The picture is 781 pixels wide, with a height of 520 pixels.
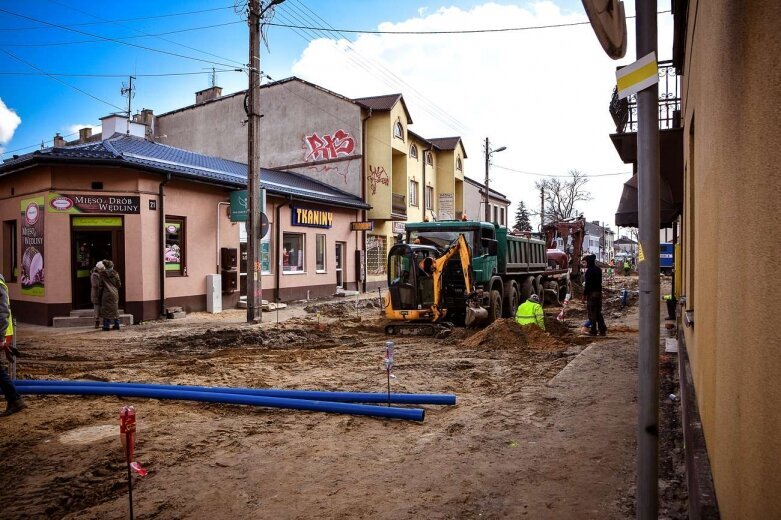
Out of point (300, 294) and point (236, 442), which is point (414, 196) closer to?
point (300, 294)

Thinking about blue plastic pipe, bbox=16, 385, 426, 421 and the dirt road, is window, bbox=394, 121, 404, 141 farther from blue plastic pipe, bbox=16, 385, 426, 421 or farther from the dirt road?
blue plastic pipe, bbox=16, 385, 426, 421

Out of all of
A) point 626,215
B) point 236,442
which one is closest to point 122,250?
point 236,442

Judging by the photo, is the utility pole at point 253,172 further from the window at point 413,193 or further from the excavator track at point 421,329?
the window at point 413,193

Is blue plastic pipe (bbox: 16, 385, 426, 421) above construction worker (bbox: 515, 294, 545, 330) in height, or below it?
below

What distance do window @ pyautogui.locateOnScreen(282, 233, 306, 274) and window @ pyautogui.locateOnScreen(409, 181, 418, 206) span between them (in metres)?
Answer: 11.2

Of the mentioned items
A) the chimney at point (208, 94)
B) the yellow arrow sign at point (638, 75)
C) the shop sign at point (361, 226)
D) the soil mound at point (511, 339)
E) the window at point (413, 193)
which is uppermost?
the chimney at point (208, 94)

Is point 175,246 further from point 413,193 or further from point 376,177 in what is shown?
point 413,193

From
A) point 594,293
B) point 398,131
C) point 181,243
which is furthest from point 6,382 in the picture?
point 398,131

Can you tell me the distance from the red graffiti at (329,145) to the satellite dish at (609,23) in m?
26.0

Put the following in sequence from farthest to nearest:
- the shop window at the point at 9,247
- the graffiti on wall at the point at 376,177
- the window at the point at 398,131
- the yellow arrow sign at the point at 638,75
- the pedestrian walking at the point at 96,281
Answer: the window at the point at 398,131, the graffiti on wall at the point at 376,177, the shop window at the point at 9,247, the pedestrian walking at the point at 96,281, the yellow arrow sign at the point at 638,75

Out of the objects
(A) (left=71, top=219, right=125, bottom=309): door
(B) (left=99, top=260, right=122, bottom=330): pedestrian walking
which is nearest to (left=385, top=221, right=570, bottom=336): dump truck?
(B) (left=99, top=260, right=122, bottom=330): pedestrian walking

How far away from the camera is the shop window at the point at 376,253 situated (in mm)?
28500

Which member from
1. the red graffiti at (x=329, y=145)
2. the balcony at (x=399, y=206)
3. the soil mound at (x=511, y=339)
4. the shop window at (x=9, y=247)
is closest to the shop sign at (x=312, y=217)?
the red graffiti at (x=329, y=145)

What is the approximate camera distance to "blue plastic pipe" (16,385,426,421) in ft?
20.8
